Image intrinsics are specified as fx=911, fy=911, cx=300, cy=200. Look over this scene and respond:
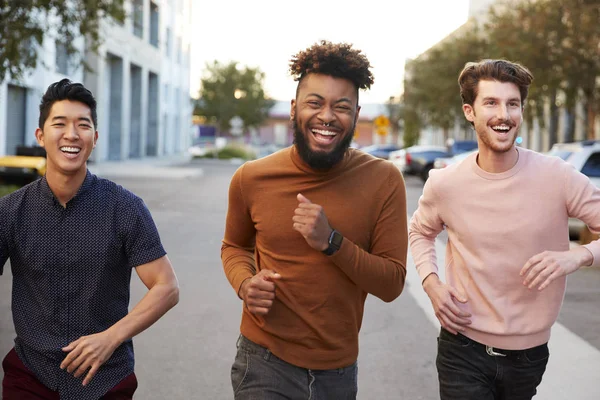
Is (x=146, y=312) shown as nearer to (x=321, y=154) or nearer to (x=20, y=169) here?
(x=321, y=154)

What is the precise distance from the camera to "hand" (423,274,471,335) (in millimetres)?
3682

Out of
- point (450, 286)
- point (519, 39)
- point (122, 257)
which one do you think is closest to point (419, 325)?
point (450, 286)

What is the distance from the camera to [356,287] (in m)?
3.41

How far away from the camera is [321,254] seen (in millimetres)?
3324

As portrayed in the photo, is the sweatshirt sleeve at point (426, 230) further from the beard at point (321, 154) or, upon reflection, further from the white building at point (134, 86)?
the white building at point (134, 86)

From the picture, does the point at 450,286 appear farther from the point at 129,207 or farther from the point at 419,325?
the point at 419,325

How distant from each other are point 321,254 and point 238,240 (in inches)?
18.4

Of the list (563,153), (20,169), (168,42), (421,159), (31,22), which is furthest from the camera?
(168,42)

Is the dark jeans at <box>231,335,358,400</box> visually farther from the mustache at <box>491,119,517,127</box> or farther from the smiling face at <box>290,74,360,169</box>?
the mustache at <box>491,119,517,127</box>

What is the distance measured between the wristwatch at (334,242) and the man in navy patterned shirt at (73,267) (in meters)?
0.67

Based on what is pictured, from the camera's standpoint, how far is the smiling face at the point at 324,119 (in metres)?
3.35

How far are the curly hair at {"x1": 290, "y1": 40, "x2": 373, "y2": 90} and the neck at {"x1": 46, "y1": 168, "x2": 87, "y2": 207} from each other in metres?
0.95

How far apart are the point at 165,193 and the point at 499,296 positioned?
2249 cm

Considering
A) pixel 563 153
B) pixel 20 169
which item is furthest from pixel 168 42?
pixel 563 153
